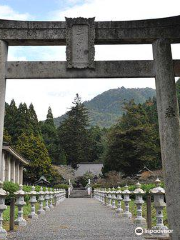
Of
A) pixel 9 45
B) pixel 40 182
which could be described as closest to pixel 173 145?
pixel 9 45

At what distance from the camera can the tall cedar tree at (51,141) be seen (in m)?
69.4

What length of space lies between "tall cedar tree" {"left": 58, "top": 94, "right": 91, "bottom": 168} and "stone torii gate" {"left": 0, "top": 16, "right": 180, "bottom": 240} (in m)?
68.3

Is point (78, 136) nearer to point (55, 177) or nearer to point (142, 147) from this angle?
point (55, 177)

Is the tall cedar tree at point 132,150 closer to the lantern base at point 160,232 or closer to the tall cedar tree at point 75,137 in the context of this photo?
the tall cedar tree at point 75,137

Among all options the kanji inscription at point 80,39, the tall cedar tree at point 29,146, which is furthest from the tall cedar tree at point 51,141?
the kanji inscription at point 80,39

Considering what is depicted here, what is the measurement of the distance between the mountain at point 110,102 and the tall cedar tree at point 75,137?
7555 centimetres

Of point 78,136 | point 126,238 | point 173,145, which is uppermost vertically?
point 78,136

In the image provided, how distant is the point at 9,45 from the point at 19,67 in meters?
0.78

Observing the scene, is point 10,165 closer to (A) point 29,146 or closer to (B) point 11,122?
(A) point 29,146

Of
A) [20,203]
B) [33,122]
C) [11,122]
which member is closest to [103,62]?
[20,203]

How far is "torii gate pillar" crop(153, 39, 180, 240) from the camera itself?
6.36 meters

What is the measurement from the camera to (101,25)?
709 cm

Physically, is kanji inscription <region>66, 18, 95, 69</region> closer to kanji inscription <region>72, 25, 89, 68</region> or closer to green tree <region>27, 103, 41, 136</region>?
kanji inscription <region>72, 25, 89, 68</region>

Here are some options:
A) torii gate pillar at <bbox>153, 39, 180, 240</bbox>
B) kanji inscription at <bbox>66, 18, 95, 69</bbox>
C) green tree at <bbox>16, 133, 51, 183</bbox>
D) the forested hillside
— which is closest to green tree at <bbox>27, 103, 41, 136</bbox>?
the forested hillside
